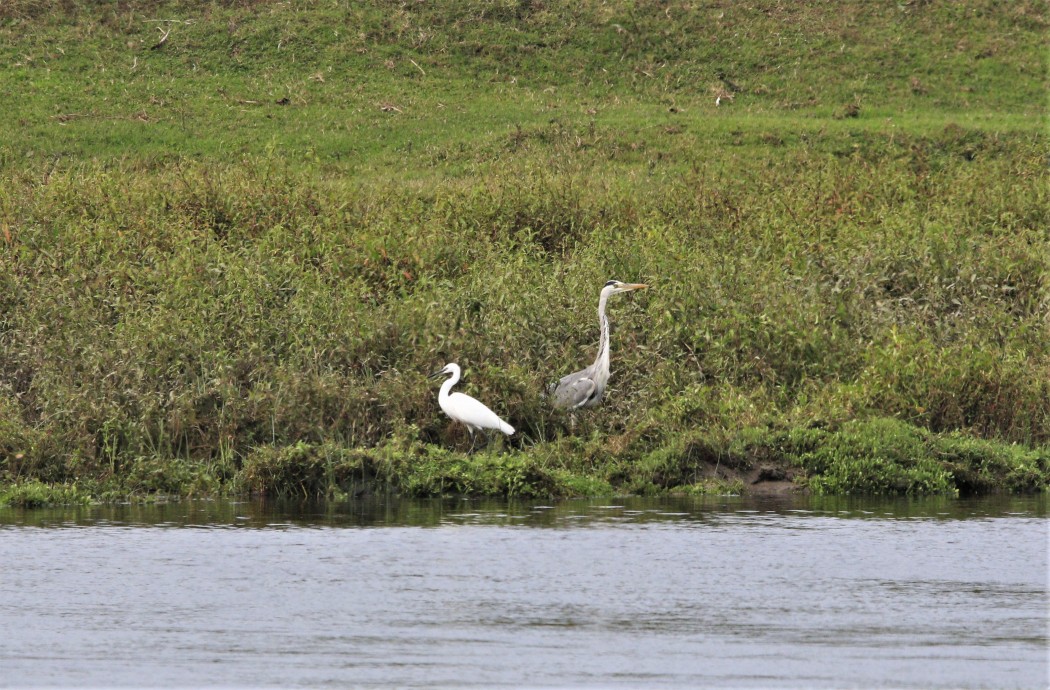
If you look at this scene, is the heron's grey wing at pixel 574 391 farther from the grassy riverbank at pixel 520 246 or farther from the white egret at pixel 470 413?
the white egret at pixel 470 413

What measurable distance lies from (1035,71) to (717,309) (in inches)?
575

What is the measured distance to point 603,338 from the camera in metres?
14.6

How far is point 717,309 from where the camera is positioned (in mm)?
15617

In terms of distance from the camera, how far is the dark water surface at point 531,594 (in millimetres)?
7414

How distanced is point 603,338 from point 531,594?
226 inches

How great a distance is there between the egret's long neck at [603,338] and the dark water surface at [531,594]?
2073mm

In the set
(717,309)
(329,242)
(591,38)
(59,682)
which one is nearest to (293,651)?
(59,682)

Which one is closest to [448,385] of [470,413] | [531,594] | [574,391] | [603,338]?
[470,413]

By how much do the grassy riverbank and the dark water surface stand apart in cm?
106

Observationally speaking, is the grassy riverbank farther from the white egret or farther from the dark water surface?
the dark water surface

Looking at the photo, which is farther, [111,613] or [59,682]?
[111,613]

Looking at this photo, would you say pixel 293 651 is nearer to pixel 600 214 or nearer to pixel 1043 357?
pixel 1043 357

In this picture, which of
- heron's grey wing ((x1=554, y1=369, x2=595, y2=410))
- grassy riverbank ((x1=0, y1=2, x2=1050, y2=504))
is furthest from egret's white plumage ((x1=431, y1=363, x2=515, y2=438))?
heron's grey wing ((x1=554, y1=369, x2=595, y2=410))

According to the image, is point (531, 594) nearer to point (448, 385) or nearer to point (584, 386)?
point (448, 385)
